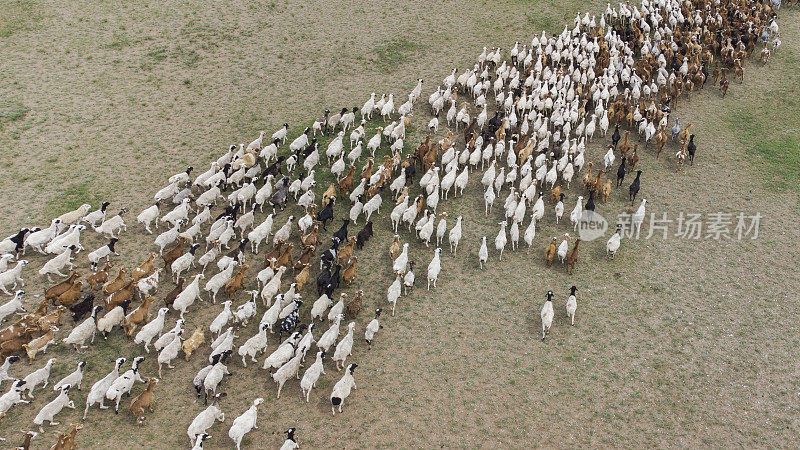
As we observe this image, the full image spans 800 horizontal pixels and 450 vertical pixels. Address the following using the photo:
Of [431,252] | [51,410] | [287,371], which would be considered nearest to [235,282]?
[287,371]

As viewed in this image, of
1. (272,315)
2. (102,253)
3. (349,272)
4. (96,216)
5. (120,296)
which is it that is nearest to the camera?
(272,315)

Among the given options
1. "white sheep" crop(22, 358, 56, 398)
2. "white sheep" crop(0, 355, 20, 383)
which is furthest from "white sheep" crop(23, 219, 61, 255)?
"white sheep" crop(22, 358, 56, 398)

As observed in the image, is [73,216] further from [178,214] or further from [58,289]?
[58,289]

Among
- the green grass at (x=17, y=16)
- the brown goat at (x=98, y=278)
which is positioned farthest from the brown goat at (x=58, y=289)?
the green grass at (x=17, y=16)

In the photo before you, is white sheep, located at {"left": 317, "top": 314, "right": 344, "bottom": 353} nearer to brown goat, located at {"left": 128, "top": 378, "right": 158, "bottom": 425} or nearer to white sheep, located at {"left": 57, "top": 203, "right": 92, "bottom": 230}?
brown goat, located at {"left": 128, "top": 378, "right": 158, "bottom": 425}

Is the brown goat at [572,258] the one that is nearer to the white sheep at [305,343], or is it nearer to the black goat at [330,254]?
the black goat at [330,254]

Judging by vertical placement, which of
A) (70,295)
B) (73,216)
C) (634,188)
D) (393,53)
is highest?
(393,53)
